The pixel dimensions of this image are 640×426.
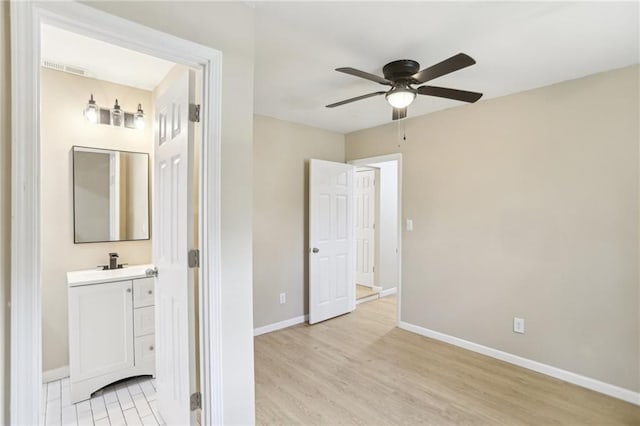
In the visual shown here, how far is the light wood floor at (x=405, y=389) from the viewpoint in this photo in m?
2.15

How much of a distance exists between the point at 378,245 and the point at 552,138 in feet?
10.6

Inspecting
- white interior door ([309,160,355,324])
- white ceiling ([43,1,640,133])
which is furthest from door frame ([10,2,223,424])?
white interior door ([309,160,355,324])

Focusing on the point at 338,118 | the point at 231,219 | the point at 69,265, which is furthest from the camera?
the point at 338,118

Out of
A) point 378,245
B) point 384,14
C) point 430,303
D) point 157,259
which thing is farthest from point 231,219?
point 378,245

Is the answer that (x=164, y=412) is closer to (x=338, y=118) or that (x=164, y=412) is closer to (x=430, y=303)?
(x=430, y=303)

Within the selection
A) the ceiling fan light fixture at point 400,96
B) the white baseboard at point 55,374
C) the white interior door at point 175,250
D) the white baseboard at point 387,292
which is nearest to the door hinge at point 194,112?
the white interior door at point 175,250

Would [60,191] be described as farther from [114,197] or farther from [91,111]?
[91,111]

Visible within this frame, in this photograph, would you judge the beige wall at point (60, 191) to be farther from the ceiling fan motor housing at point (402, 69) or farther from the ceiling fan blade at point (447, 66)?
the ceiling fan blade at point (447, 66)

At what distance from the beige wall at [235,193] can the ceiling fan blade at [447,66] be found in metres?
1.07

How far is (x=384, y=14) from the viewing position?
1.73m

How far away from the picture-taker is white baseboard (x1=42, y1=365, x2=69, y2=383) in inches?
98.3

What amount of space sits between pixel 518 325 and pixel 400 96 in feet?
7.62

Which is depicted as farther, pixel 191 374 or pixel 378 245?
pixel 378 245

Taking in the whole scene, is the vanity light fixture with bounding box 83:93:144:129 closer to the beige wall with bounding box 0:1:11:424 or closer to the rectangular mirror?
the rectangular mirror
